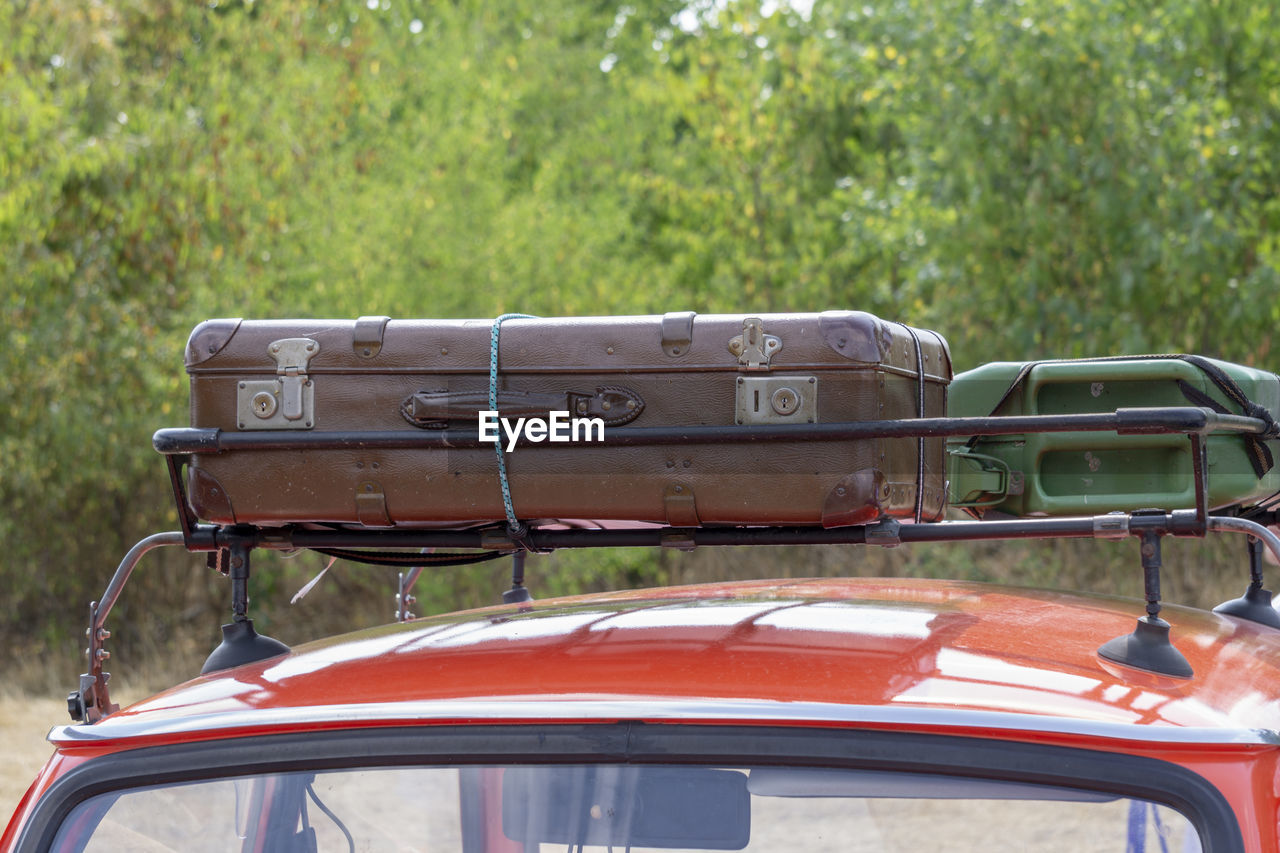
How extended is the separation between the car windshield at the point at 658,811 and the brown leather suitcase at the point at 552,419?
1.40 feet

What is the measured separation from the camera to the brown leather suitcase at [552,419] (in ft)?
5.86

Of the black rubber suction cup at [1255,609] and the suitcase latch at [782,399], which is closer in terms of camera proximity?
the suitcase latch at [782,399]

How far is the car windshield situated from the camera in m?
1.24

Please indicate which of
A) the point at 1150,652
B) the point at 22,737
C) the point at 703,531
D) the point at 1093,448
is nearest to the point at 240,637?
the point at 703,531

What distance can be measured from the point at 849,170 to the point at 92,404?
6.15m

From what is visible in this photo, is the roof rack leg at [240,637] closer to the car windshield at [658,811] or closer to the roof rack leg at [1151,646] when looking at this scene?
the car windshield at [658,811]

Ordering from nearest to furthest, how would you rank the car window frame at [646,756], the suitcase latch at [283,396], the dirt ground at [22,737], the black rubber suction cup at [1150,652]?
the car window frame at [646,756] → the black rubber suction cup at [1150,652] → the suitcase latch at [283,396] → the dirt ground at [22,737]

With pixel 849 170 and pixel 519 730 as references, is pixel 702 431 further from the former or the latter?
pixel 849 170

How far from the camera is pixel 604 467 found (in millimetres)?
1827

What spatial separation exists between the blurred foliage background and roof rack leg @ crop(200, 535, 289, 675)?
6.88 m

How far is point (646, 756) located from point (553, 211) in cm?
851

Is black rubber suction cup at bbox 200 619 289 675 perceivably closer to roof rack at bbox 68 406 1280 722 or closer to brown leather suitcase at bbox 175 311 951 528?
roof rack at bbox 68 406 1280 722

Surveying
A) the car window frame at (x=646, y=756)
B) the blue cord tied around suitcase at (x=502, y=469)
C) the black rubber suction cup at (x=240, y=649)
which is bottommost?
the black rubber suction cup at (x=240, y=649)

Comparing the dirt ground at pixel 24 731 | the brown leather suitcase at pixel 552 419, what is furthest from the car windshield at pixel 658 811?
the dirt ground at pixel 24 731
